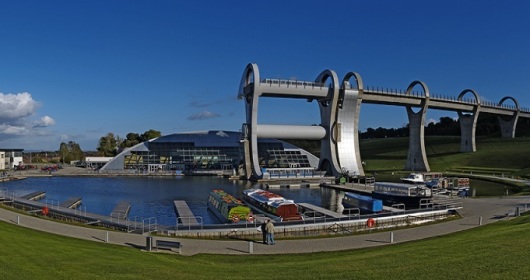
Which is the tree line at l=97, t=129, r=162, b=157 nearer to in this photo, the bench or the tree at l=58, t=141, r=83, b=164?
the tree at l=58, t=141, r=83, b=164

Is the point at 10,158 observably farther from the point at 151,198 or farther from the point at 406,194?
the point at 406,194

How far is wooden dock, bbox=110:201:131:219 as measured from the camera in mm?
31928

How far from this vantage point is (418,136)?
83625 millimetres

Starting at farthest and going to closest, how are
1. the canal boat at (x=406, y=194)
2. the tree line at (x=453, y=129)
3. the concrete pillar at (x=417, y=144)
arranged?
the tree line at (x=453, y=129) < the concrete pillar at (x=417, y=144) < the canal boat at (x=406, y=194)

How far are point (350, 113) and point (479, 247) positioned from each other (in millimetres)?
59495

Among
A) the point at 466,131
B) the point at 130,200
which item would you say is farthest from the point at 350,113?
the point at 130,200

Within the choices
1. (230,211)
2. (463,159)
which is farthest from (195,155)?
(230,211)

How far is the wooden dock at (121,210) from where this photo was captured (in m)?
31.9

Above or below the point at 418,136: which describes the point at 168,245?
below

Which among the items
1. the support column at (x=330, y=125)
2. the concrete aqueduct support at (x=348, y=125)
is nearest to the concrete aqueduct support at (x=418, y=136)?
the concrete aqueduct support at (x=348, y=125)

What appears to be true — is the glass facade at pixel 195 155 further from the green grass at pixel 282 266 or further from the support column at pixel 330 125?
the green grass at pixel 282 266

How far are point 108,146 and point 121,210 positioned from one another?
107580 mm

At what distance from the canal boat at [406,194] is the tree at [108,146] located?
358 ft

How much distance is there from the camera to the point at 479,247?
14.3 meters
